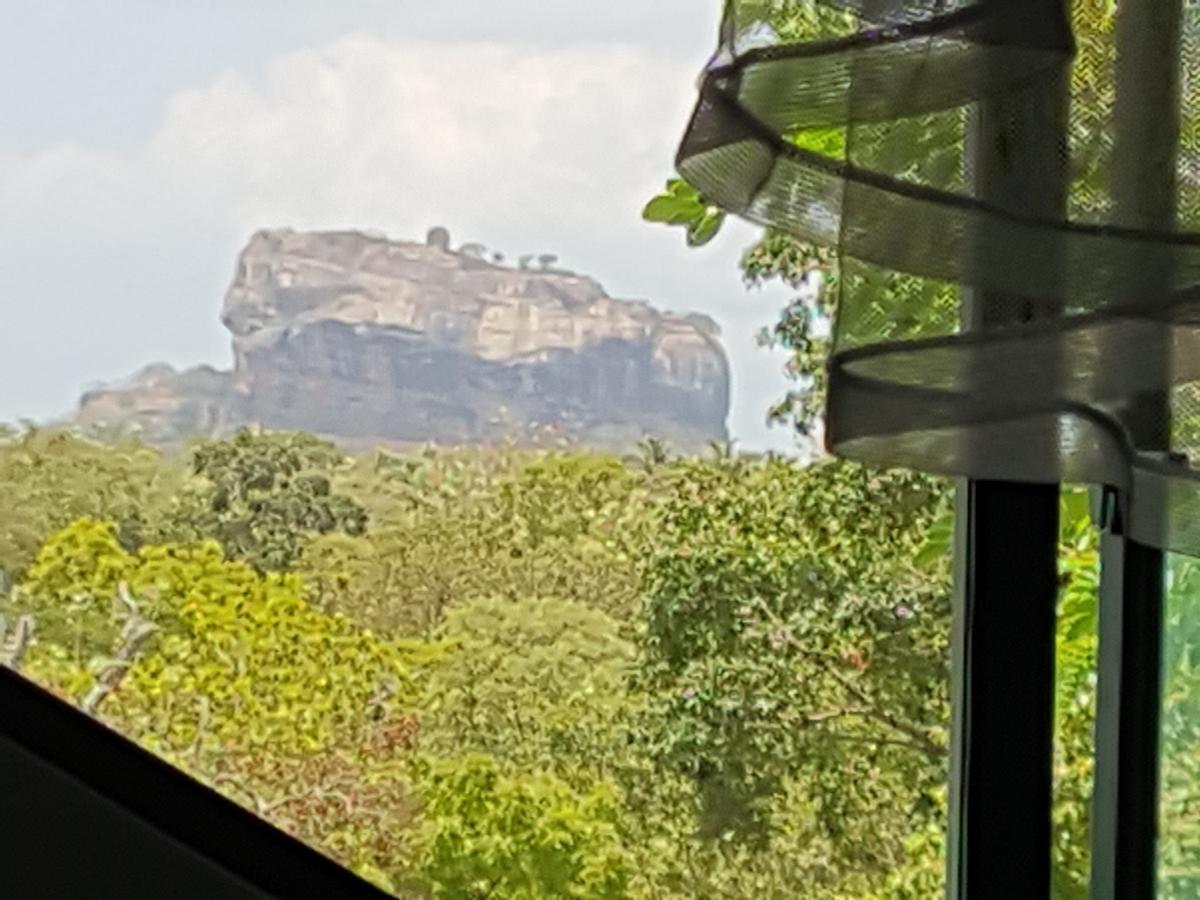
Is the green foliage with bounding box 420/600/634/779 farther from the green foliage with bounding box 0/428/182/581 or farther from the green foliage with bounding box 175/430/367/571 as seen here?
the green foliage with bounding box 0/428/182/581

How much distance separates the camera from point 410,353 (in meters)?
1.07

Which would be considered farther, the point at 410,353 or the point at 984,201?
the point at 410,353

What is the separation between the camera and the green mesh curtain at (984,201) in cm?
70

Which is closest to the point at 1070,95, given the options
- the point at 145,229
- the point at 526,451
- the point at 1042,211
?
the point at 1042,211

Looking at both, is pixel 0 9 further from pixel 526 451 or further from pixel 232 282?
pixel 526 451

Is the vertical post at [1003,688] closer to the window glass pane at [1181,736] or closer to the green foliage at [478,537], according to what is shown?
the window glass pane at [1181,736]

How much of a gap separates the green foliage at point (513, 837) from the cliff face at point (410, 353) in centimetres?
23

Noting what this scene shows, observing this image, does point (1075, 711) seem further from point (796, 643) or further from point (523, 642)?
point (523, 642)

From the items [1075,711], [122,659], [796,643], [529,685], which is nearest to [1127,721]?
[1075,711]

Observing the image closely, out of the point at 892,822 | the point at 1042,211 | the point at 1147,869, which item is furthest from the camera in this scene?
the point at 892,822

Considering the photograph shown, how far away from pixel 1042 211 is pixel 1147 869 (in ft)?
1.59

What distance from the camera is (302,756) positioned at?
1.11 meters

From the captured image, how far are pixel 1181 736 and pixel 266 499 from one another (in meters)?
0.58

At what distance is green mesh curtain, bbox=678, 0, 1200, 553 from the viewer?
2.30 ft
